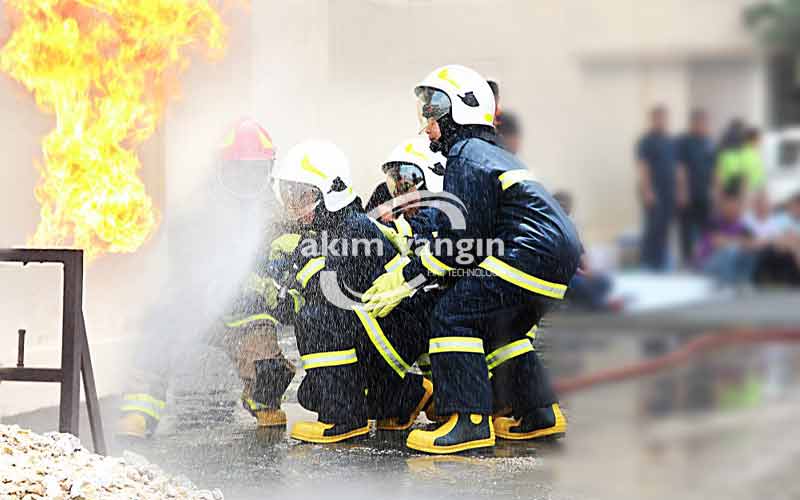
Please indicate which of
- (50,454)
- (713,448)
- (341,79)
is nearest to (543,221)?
(341,79)

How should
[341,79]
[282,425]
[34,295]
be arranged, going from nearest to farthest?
[341,79]
[282,425]
[34,295]

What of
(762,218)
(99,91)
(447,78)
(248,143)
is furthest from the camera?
(99,91)

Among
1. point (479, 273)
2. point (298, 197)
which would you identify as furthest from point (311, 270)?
point (479, 273)

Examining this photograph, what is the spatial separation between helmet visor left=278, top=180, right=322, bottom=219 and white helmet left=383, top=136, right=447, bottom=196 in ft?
1.09

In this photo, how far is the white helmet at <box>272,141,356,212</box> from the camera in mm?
4352

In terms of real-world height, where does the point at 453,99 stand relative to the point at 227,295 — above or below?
above

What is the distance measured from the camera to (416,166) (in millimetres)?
4438

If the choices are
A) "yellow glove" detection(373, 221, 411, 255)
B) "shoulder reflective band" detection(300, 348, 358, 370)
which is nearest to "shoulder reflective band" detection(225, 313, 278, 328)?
"shoulder reflective band" detection(300, 348, 358, 370)

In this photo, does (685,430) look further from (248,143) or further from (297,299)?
(248,143)

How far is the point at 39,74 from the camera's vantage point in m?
4.91

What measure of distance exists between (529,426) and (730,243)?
3569 millimetres

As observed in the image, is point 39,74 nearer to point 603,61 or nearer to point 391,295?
point 391,295

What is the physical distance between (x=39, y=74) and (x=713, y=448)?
4.61 m

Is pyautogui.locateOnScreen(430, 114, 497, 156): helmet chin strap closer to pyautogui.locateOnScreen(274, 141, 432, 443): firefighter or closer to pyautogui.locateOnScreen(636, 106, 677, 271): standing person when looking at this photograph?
pyautogui.locateOnScreen(274, 141, 432, 443): firefighter
